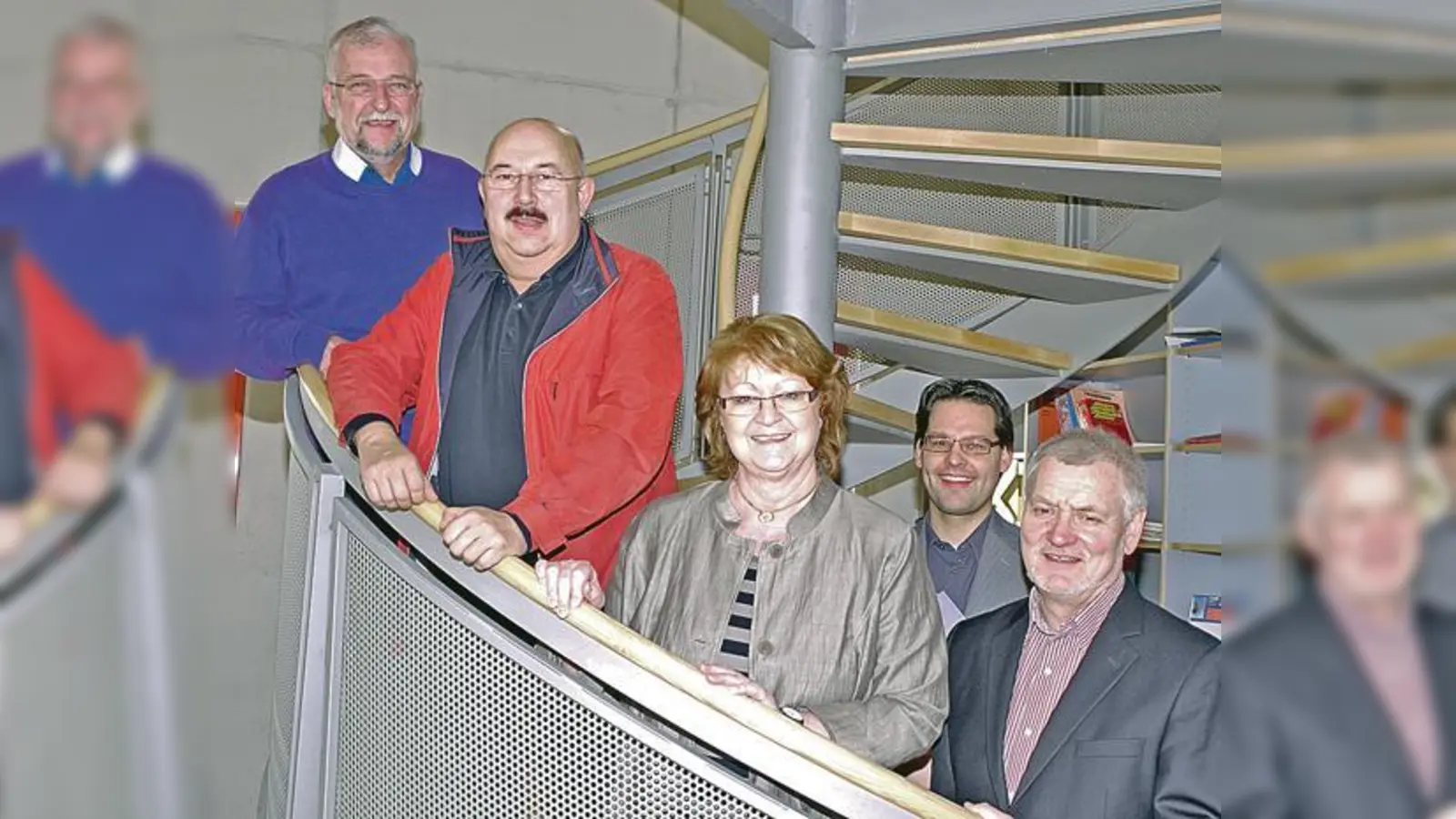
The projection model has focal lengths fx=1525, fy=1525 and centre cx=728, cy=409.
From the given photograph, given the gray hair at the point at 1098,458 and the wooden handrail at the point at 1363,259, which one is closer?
the wooden handrail at the point at 1363,259

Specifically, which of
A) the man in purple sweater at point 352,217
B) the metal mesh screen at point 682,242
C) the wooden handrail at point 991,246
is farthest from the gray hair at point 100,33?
the metal mesh screen at point 682,242

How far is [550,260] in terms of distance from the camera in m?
2.32

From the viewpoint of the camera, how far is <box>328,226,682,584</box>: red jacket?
216cm

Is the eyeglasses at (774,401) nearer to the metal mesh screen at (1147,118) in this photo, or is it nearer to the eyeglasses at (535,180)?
the eyeglasses at (535,180)

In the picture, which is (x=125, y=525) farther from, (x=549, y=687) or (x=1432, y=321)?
(x=549, y=687)

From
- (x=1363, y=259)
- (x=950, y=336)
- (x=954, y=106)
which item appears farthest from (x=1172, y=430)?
(x=1363, y=259)

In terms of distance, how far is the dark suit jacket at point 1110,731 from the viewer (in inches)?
74.1

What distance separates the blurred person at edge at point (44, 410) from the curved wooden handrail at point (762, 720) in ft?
4.25

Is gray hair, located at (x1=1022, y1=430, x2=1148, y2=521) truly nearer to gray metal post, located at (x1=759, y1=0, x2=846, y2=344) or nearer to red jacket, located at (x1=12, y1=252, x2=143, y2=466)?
gray metal post, located at (x1=759, y1=0, x2=846, y2=344)

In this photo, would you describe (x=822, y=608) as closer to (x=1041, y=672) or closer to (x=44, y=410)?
(x=1041, y=672)

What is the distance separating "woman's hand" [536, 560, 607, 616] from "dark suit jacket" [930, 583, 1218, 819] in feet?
1.86

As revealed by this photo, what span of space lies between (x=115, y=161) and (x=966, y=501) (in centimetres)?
269

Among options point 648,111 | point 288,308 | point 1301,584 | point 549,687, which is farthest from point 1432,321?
point 648,111

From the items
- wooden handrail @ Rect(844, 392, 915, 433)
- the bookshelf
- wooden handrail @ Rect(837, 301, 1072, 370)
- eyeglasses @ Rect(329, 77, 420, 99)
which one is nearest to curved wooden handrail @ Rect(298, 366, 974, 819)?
eyeglasses @ Rect(329, 77, 420, 99)
